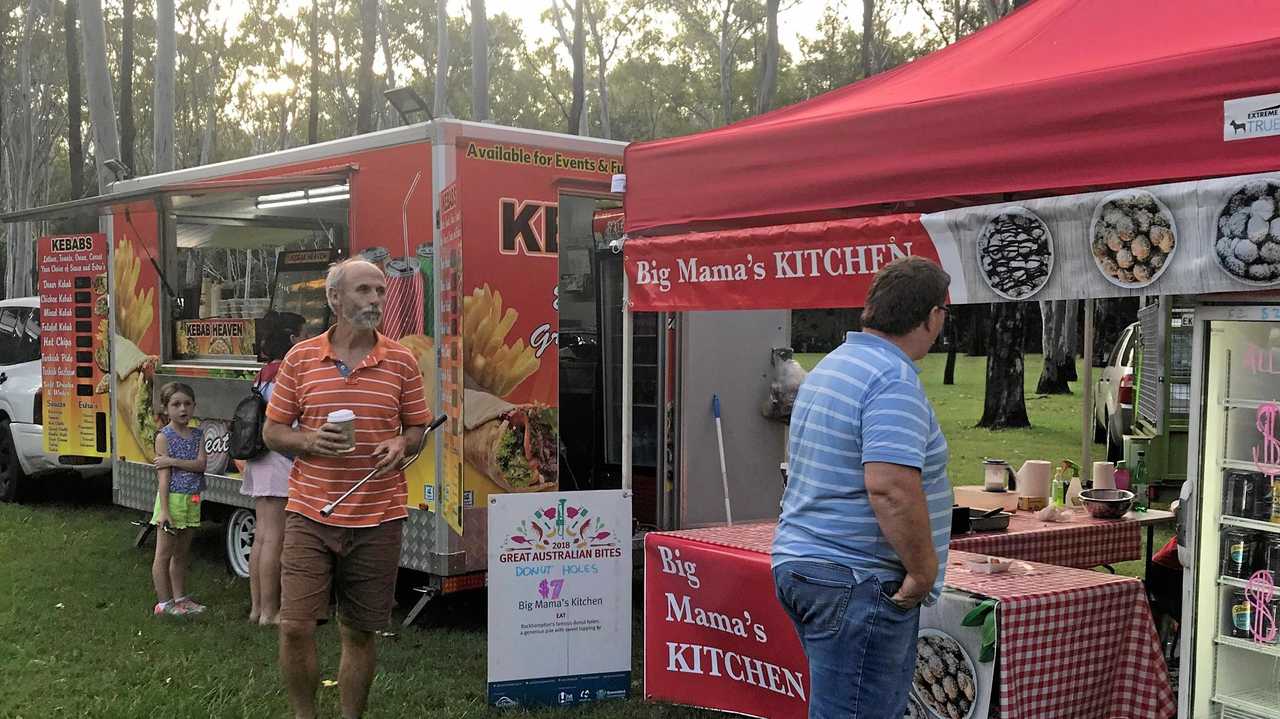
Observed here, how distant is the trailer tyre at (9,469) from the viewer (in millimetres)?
10703

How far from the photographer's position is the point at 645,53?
4162cm

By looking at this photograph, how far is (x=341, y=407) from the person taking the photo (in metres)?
4.19

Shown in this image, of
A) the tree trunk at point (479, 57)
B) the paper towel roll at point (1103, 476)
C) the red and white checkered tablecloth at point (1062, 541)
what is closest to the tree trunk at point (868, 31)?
the tree trunk at point (479, 57)

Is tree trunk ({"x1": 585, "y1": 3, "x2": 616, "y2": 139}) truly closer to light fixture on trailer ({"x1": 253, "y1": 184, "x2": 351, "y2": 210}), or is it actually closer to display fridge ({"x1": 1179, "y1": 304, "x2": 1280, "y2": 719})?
light fixture on trailer ({"x1": 253, "y1": 184, "x2": 351, "y2": 210})

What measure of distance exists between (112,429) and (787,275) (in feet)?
19.6

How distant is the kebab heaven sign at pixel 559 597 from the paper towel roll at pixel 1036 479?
73.4 inches

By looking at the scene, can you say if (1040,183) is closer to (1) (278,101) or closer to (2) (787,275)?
(2) (787,275)

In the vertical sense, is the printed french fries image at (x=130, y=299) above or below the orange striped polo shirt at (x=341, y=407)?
above

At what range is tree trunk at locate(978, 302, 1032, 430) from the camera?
16453 mm

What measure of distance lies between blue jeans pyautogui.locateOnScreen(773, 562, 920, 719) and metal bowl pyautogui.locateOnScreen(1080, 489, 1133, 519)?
2.79 m

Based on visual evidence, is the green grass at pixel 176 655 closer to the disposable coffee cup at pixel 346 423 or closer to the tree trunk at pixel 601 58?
the disposable coffee cup at pixel 346 423

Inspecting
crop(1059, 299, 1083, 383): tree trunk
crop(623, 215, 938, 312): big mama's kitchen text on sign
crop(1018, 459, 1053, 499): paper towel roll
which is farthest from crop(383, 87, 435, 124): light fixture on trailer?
crop(1059, 299, 1083, 383): tree trunk

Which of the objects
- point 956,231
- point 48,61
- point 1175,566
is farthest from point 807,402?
point 48,61

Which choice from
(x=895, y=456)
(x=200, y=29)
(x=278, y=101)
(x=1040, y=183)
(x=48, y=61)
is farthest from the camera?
(x=278, y=101)
